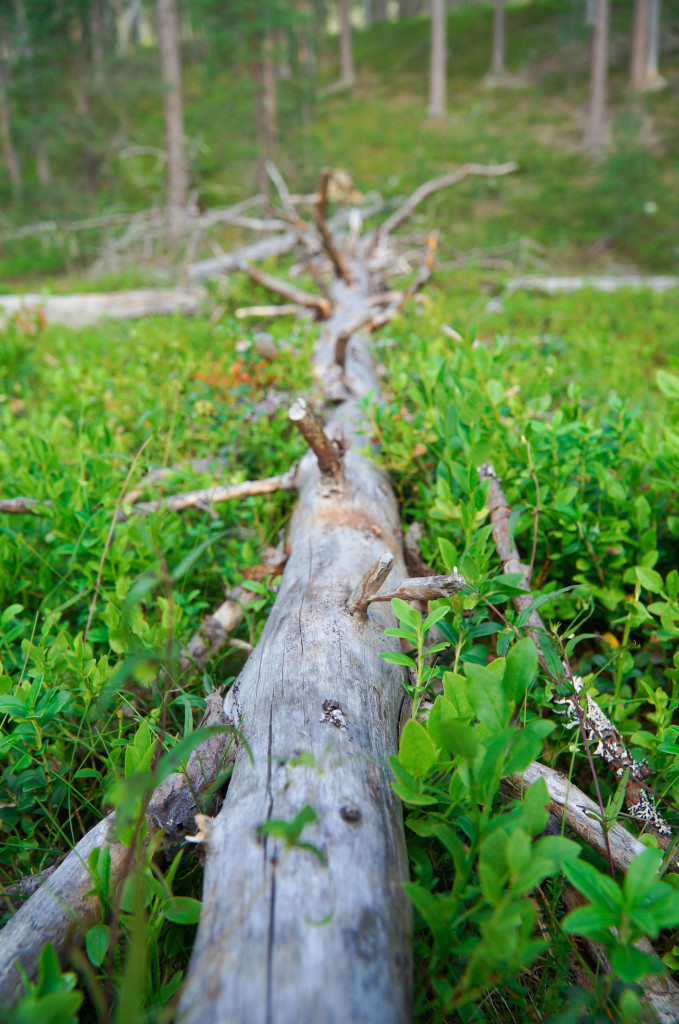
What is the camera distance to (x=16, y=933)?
113 cm

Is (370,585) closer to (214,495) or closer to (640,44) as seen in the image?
(214,495)

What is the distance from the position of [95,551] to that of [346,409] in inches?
69.9

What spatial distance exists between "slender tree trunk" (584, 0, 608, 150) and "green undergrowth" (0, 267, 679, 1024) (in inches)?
750

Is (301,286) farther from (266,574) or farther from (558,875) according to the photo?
(558,875)

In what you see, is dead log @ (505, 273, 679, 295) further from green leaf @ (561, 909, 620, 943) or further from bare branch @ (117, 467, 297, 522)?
green leaf @ (561, 909, 620, 943)

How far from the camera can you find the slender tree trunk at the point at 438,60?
832 inches

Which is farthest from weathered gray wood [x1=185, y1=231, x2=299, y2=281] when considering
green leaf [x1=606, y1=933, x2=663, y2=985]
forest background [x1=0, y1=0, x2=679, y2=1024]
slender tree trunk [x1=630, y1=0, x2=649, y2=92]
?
slender tree trunk [x1=630, y1=0, x2=649, y2=92]

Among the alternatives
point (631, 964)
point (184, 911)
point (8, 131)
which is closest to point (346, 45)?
point (8, 131)

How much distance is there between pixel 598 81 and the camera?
17.2m

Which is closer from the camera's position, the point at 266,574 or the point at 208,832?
the point at 208,832

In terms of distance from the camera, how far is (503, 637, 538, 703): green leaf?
1.07 metres

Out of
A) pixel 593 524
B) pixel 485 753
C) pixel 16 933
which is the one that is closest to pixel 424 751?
pixel 485 753

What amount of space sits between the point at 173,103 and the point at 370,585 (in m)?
14.9

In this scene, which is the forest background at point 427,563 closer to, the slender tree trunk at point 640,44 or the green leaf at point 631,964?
the green leaf at point 631,964
